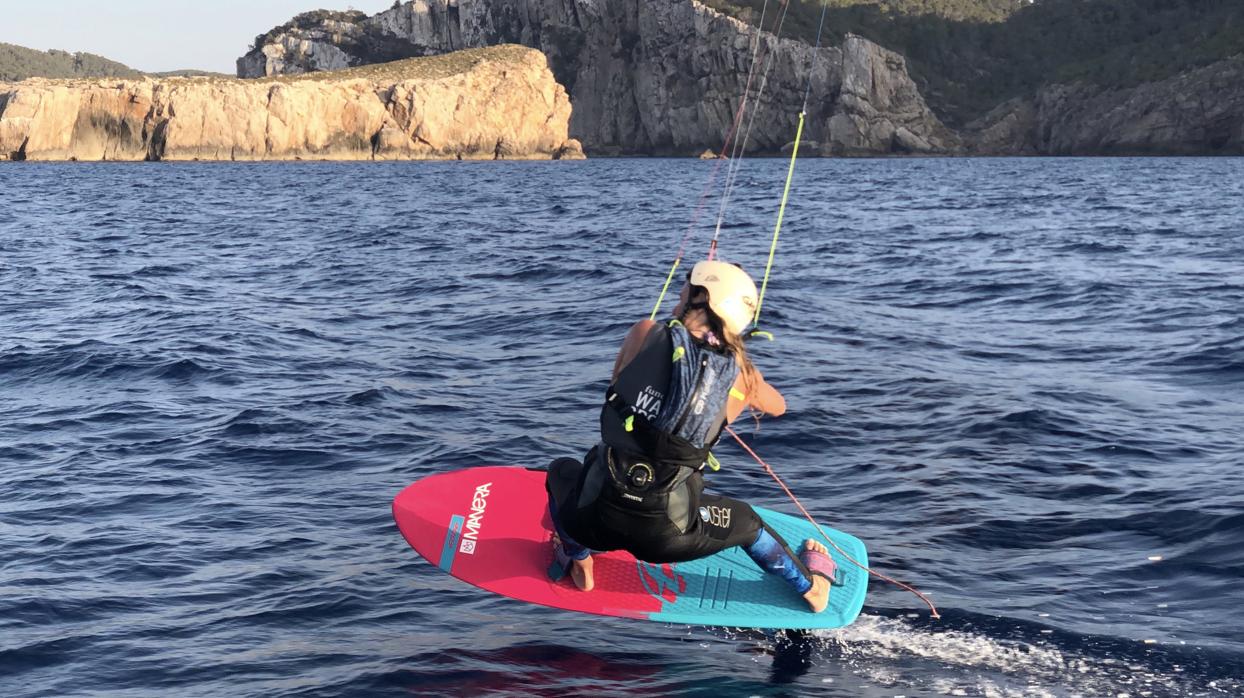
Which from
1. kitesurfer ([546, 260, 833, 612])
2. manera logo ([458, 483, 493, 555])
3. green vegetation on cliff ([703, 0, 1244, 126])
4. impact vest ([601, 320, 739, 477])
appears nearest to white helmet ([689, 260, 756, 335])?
kitesurfer ([546, 260, 833, 612])

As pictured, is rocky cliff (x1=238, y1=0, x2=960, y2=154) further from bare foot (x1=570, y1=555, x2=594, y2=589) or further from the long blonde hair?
the long blonde hair

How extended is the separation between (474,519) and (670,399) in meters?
2.36

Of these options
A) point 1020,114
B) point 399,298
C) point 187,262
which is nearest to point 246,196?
point 187,262

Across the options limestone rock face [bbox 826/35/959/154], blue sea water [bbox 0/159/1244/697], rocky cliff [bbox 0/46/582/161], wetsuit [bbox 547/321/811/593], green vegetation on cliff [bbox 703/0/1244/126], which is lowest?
blue sea water [bbox 0/159/1244/697]

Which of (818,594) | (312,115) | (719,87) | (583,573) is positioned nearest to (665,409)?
(583,573)

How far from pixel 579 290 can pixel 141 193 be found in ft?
134

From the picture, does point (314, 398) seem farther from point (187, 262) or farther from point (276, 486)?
point (187, 262)

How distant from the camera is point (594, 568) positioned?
6.83 m

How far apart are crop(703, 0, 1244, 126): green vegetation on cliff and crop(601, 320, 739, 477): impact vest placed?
15161cm

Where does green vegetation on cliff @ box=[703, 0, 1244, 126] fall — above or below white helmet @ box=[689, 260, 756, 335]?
above

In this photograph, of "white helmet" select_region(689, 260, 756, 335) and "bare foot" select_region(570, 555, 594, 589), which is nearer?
"white helmet" select_region(689, 260, 756, 335)

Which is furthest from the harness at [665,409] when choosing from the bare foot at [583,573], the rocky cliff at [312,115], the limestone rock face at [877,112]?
the limestone rock face at [877,112]

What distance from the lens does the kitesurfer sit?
5270 millimetres

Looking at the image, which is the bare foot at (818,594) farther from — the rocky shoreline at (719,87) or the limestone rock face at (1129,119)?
the rocky shoreline at (719,87)
